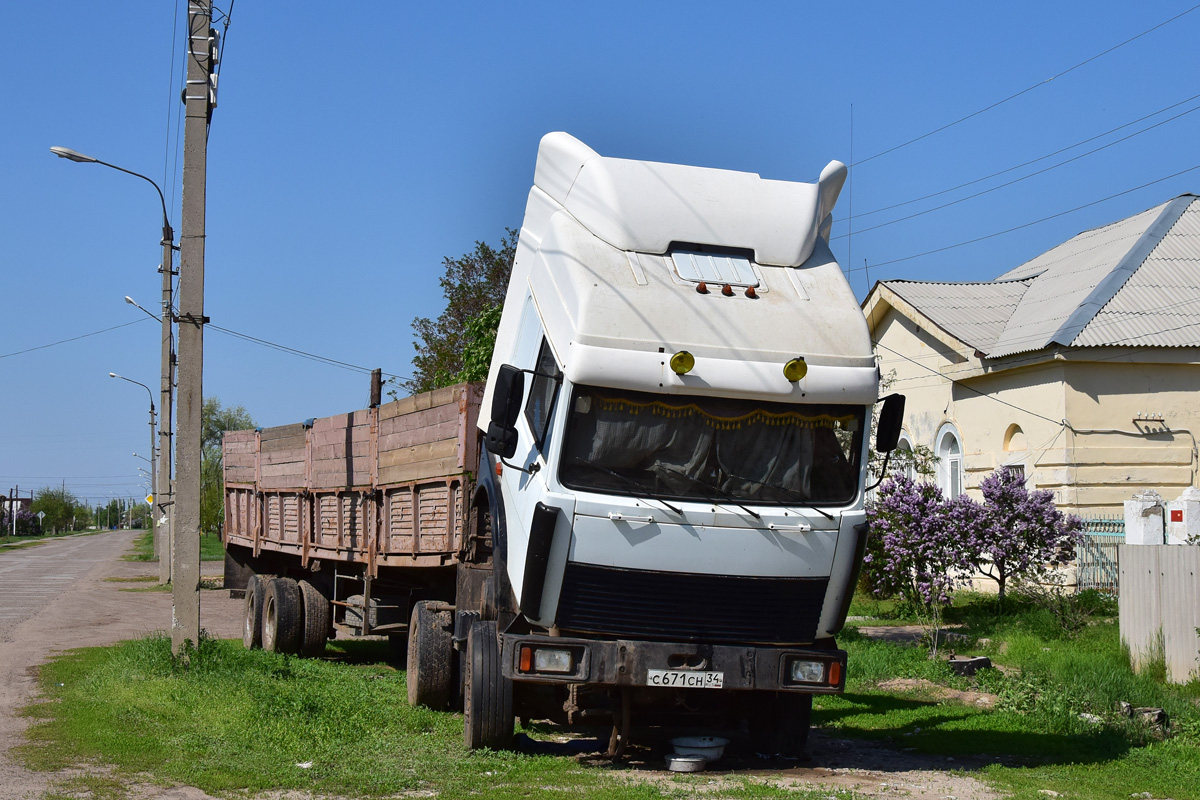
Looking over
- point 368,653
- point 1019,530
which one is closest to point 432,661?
point 368,653

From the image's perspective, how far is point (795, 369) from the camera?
7.33 m

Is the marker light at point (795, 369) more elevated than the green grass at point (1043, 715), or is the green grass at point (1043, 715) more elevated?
the marker light at point (795, 369)

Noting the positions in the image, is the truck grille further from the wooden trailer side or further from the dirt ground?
the wooden trailer side

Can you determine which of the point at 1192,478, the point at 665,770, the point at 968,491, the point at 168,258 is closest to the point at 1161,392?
the point at 1192,478

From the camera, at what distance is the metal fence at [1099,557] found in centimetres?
1819

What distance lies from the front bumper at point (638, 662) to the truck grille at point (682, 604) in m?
0.09

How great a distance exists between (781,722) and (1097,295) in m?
15.2

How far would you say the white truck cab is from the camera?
726 centimetres

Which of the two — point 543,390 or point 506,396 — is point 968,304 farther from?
point 506,396

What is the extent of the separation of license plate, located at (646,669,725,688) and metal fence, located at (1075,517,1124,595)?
12.5 m

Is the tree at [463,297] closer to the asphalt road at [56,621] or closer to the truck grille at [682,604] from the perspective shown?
the asphalt road at [56,621]

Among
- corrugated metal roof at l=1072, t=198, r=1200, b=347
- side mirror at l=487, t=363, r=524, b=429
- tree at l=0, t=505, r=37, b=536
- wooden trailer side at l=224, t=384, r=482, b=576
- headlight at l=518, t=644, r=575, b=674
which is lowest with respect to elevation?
tree at l=0, t=505, r=37, b=536

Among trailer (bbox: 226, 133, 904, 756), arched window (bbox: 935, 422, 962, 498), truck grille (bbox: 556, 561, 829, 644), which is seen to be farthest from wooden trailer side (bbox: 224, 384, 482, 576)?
arched window (bbox: 935, 422, 962, 498)

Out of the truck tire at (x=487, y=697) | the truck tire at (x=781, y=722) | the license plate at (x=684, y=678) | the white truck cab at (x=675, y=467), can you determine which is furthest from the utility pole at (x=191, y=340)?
the license plate at (x=684, y=678)
